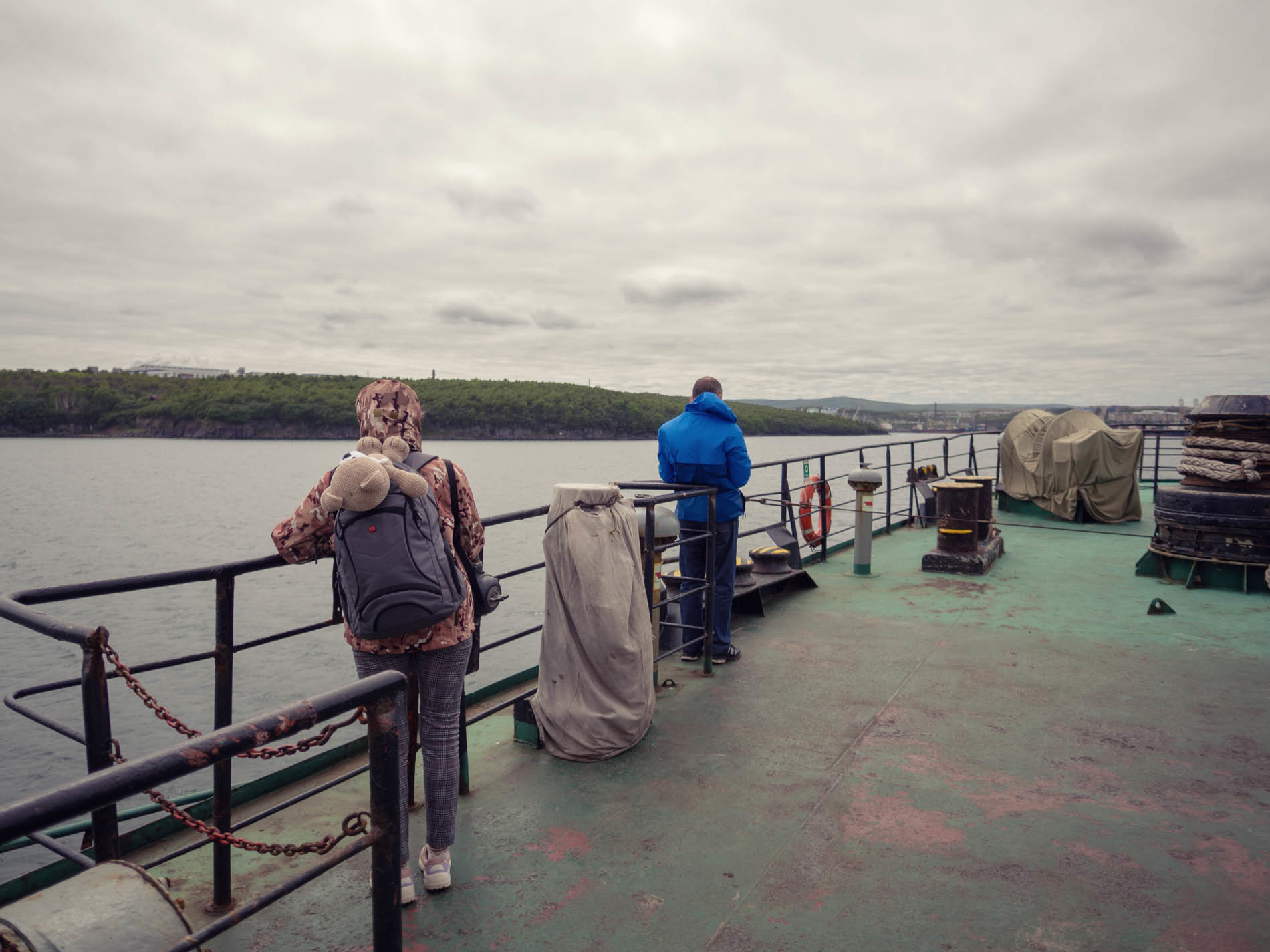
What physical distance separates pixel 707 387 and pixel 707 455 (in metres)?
0.47

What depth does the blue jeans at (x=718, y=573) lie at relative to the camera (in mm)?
5234

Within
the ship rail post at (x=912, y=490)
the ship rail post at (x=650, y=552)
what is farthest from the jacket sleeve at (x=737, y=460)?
the ship rail post at (x=912, y=490)

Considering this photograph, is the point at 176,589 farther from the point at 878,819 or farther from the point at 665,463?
the point at 878,819

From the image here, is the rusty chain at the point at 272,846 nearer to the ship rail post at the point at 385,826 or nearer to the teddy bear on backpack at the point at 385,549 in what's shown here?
the ship rail post at the point at 385,826

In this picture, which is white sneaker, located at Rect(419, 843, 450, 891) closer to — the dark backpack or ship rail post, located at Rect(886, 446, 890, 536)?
the dark backpack

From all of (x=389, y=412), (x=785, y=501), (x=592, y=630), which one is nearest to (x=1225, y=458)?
(x=785, y=501)

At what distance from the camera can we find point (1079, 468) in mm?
11062

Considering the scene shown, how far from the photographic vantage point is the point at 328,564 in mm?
33969

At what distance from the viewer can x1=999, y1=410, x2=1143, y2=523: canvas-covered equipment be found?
10992 mm

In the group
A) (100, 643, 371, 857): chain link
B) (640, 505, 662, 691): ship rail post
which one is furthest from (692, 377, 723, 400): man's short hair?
(100, 643, 371, 857): chain link

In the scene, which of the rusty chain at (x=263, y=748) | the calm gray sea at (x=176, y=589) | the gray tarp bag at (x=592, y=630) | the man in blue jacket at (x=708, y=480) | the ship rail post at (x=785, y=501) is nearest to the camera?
the rusty chain at (x=263, y=748)

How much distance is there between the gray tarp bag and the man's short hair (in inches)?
60.5

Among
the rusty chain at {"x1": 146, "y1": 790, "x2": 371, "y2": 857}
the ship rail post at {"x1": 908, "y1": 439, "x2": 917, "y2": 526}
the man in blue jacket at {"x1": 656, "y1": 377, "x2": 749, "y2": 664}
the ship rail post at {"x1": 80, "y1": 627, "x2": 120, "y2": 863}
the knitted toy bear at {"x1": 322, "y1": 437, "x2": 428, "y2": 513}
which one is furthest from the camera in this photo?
the ship rail post at {"x1": 908, "y1": 439, "x2": 917, "y2": 526}

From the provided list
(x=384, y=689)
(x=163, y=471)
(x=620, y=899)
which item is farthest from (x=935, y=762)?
(x=163, y=471)
